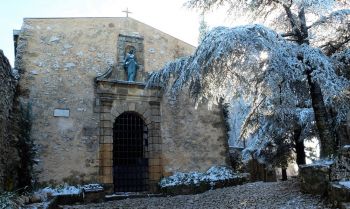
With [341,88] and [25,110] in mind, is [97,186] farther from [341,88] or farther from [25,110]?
[341,88]

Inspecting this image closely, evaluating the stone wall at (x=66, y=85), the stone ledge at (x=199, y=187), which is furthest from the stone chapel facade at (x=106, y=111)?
the stone ledge at (x=199, y=187)

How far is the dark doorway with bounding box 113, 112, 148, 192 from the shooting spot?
8461 mm

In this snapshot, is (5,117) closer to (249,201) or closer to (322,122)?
(249,201)

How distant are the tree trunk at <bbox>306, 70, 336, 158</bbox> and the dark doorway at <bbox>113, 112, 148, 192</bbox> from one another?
4.38 meters

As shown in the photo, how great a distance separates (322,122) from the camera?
5652 mm

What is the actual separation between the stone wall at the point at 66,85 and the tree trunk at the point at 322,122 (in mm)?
4579

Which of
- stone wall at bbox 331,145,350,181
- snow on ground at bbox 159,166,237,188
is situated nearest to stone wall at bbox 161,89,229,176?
snow on ground at bbox 159,166,237,188

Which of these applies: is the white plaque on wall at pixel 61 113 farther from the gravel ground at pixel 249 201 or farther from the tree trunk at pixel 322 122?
the tree trunk at pixel 322 122

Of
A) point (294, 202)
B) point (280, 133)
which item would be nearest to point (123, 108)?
point (280, 133)

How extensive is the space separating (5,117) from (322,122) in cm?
549

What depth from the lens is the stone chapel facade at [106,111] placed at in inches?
303

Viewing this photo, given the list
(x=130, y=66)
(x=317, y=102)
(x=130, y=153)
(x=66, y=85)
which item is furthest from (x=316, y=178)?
(x=66, y=85)

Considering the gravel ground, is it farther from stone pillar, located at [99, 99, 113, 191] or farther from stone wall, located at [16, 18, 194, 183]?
stone wall, located at [16, 18, 194, 183]

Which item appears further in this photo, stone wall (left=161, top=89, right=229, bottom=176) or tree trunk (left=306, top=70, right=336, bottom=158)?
stone wall (left=161, top=89, right=229, bottom=176)
